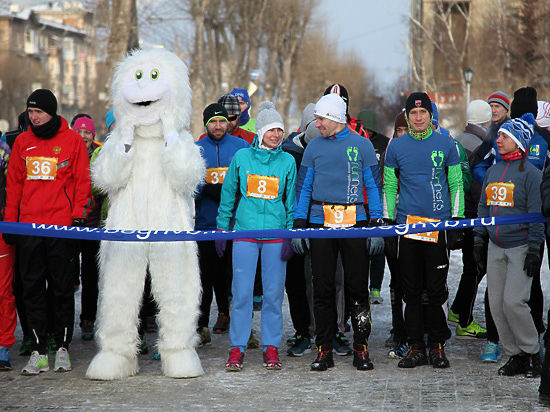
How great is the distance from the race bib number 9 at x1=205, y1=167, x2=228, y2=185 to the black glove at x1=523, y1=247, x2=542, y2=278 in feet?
9.62

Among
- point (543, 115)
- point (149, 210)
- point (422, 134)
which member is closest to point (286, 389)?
point (149, 210)

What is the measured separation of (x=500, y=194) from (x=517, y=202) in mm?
154

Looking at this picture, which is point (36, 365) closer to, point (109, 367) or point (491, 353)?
point (109, 367)

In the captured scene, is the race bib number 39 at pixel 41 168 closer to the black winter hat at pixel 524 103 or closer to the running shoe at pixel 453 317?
the black winter hat at pixel 524 103

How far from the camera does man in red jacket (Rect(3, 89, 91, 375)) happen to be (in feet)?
23.3

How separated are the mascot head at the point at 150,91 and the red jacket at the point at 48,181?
0.51 meters

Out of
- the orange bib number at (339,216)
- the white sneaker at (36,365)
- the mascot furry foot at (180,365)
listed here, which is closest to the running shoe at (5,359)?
the white sneaker at (36,365)

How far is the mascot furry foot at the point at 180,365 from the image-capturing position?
6875 mm

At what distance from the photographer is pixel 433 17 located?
156ft

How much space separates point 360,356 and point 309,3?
135ft

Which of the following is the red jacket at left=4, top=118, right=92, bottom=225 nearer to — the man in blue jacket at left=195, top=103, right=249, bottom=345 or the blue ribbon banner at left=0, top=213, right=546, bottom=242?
the blue ribbon banner at left=0, top=213, right=546, bottom=242

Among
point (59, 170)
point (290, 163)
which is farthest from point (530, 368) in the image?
point (59, 170)

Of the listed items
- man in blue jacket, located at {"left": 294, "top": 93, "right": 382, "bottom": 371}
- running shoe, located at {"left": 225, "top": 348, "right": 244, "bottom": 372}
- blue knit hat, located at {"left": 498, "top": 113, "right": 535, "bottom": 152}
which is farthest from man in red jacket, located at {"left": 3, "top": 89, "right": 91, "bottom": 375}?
blue knit hat, located at {"left": 498, "top": 113, "right": 535, "bottom": 152}

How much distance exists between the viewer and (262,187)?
23.8ft
